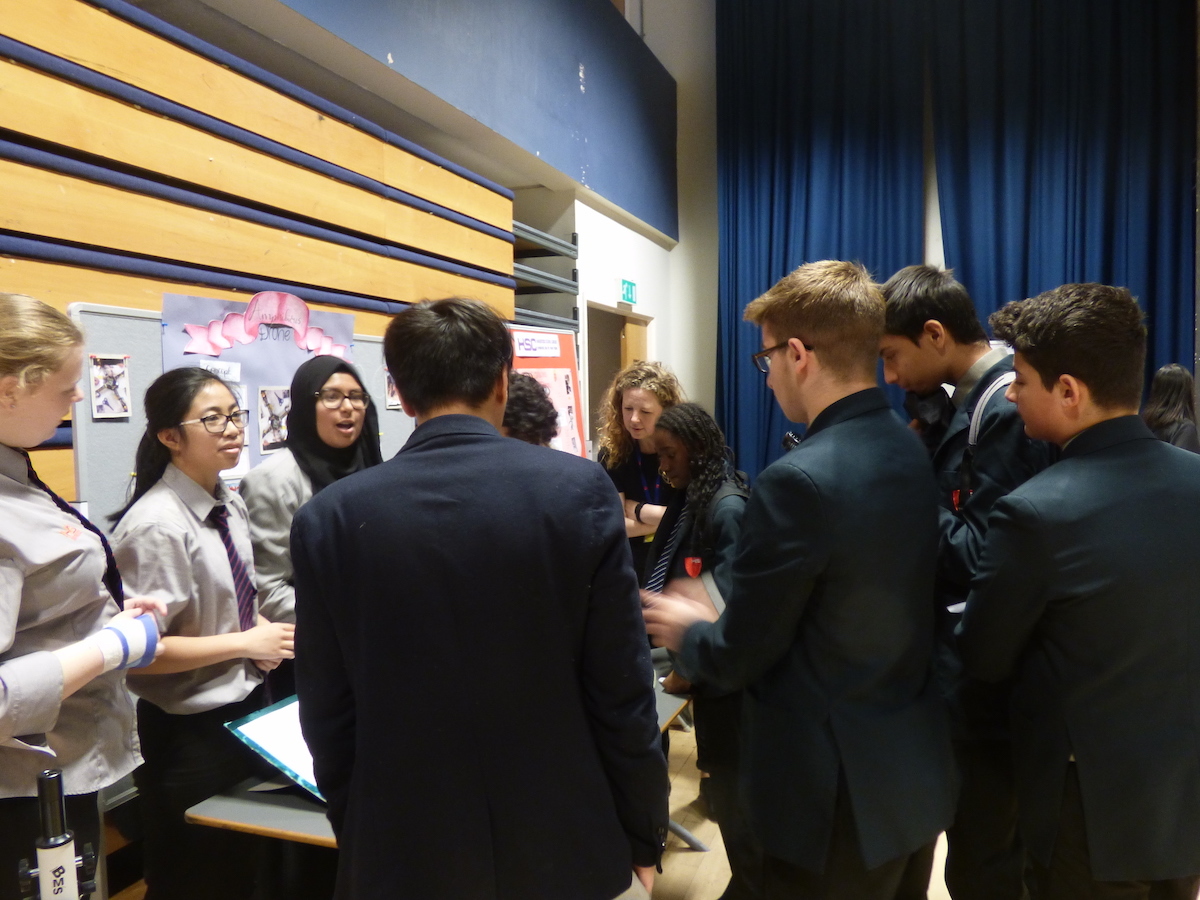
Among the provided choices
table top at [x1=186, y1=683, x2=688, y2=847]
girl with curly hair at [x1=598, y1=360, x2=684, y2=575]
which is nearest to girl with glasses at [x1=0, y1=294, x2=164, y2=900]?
table top at [x1=186, y1=683, x2=688, y2=847]

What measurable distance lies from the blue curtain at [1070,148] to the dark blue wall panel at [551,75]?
2201 millimetres

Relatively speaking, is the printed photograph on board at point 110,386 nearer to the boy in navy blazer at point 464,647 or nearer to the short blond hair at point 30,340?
the short blond hair at point 30,340

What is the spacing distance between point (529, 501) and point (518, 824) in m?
0.45

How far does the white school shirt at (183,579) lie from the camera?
163cm

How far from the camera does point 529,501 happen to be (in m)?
1.05

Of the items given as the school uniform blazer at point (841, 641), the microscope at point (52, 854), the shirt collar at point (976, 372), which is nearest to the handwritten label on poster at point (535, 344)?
the shirt collar at point (976, 372)

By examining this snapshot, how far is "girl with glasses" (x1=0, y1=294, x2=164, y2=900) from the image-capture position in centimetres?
117

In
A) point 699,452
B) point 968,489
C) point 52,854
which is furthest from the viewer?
point 699,452

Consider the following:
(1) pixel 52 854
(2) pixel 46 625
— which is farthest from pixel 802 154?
(1) pixel 52 854

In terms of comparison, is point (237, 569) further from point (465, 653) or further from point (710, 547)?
point (710, 547)

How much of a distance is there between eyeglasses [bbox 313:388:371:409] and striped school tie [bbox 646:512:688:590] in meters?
1.05

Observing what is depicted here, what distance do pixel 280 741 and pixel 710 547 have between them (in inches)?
49.9

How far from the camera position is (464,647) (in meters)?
1.04

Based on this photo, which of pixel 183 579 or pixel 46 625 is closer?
pixel 46 625
